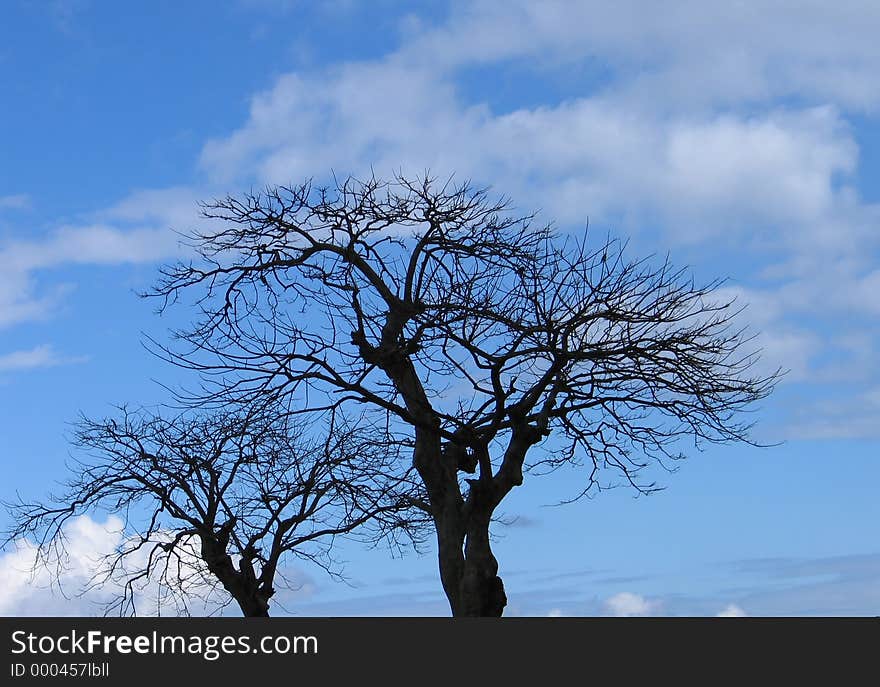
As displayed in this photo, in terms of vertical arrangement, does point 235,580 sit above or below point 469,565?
above

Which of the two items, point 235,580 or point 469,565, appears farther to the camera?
point 235,580

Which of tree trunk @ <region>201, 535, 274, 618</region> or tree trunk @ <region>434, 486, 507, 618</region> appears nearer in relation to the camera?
tree trunk @ <region>434, 486, 507, 618</region>

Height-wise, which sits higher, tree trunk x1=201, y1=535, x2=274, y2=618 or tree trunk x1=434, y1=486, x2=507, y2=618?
tree trunk x1=201, y1=535, x2=274, y2=618

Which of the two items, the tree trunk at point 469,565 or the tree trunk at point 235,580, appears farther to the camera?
the tree trunk at point 235,580

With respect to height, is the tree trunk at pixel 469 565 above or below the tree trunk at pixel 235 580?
below
